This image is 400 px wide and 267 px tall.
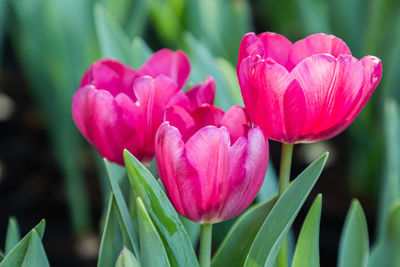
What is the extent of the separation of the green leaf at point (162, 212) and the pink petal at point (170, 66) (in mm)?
165

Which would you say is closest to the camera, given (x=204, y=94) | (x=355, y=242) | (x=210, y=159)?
(x=210, y=159)

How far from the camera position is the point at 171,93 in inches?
22.1

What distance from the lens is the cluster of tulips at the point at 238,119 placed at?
1.59ft

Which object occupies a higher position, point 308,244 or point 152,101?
point 152,101

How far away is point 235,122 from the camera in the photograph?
20.5 inches

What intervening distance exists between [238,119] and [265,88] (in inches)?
1.5

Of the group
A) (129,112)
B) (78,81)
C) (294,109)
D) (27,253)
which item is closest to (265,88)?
(294,109)

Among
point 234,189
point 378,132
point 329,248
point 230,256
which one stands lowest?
point 329,248

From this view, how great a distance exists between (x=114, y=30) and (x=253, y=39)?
46 cm

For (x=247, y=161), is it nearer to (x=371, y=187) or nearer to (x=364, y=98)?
(x=364, y=98)

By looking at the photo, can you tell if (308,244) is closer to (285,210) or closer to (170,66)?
(285,210)

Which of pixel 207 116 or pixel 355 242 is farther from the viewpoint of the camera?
pixel 355 242

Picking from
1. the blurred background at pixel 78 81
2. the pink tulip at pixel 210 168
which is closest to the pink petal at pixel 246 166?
the pink tulip at pixel 210 168

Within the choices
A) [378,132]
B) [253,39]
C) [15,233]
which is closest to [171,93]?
[253,39]
